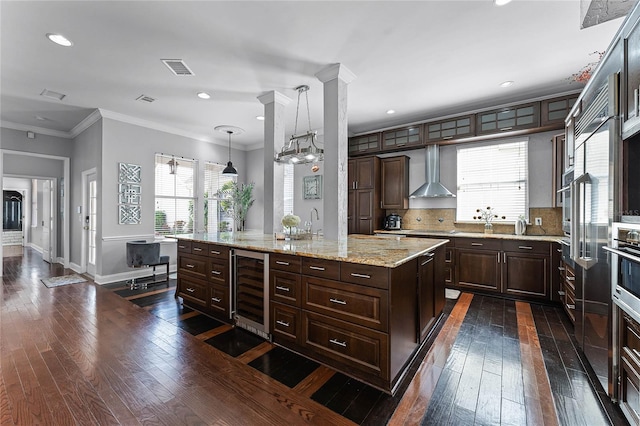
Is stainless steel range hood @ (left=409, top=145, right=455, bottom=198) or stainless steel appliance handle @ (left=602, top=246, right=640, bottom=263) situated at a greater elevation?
stainless steel range hood @ (left=409, top=145, right=455, bottom=198)

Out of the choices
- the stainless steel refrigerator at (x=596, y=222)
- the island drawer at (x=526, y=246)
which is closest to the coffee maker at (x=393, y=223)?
the island drawer at (x=526, y=246)

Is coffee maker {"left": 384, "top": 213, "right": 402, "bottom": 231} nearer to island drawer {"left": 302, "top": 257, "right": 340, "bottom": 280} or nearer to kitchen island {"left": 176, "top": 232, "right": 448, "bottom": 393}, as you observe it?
kitchen island {"left": 176, "top": 232, "right": 448, "bottom": 393}

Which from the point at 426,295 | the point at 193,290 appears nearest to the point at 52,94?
the point at 193,290

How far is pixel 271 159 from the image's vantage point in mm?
4062

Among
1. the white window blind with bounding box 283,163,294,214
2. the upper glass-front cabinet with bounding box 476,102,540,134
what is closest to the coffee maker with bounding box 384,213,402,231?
the upper glass-front cabinet with bounding box 476,102,540,134

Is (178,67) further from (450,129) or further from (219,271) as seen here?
(450,129)

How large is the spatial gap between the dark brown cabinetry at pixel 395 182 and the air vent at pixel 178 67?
3.59m

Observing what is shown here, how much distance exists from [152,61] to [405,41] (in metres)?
2.82

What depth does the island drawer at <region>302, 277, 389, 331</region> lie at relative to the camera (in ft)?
6.21

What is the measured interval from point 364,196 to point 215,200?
3.70 meters

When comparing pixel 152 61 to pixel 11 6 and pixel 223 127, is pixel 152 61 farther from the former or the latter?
pixel 223 127

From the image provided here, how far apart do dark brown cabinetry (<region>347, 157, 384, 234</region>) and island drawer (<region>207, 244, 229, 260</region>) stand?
306 cm

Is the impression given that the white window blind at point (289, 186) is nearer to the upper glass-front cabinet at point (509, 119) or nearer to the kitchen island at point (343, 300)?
the kitchen island at point (343, 300)

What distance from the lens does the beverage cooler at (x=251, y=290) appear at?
2602 millimetres
